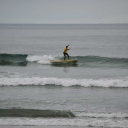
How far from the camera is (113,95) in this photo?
49.0 feet

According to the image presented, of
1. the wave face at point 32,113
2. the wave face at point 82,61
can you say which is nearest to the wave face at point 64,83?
the wave face at point 32,113

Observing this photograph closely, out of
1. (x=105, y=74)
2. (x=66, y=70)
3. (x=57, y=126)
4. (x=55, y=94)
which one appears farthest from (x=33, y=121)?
(x=66, y=70)

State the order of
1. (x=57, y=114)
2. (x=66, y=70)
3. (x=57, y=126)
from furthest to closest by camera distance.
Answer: (x=66, y=70)
(x=57, y=114)
(x=57, y=126)

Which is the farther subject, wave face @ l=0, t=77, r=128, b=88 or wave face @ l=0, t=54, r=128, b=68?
wave face @ l=0, t=54, r=128, b=68

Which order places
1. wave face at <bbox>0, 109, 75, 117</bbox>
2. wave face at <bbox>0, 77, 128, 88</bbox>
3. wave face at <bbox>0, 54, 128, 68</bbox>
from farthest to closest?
1. wave face at <bbox>0, 54, 128, 68</bbox>
2. wave face at <bbox>0, 77, 128, 88</bbox>
3. wave face at <bbox>0, 109, 75, 117</bbox>

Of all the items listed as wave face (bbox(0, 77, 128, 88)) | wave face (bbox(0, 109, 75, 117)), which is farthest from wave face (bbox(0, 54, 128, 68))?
wave face (bbox(0, 109, 75, 117))

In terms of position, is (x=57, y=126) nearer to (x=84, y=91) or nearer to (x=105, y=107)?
(x=105, y=107)

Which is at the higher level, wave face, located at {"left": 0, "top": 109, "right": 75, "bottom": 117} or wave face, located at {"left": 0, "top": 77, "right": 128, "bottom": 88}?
A: wave face, located at {"left": 0, "top": 77, "right": 128, "bottom": 88}

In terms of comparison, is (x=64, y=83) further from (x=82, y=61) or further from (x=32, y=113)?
(x=82, y=61)

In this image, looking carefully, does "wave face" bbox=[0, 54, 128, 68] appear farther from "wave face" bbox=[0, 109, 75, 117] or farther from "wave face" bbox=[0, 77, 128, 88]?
"wave face" bbox=[0, 109, 75, 117]

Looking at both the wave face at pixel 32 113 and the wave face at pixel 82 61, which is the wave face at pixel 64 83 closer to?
the wave face at pixel 32 113

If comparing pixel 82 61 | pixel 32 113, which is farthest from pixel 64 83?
pixel 82 61

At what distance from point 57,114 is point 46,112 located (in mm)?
541

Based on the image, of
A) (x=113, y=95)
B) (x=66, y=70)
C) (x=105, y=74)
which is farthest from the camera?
(x=66, y=70)
